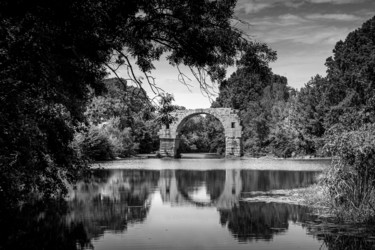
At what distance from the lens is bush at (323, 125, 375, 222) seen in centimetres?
907

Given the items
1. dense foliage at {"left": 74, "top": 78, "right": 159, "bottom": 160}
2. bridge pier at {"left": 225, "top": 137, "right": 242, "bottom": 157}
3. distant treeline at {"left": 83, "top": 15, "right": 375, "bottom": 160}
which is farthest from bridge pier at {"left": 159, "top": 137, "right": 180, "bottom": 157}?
bridge pier at {"left": 225, "top": 137, "right": 242, "bottom": 157}

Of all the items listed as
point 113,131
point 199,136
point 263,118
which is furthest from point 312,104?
point 199,136

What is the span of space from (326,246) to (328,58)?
35533 millimetres

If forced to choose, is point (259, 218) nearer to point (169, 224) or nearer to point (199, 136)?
point (169, 224)

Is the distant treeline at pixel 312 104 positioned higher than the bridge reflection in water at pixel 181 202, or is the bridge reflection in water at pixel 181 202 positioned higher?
the distant treeline at pixel 312 104

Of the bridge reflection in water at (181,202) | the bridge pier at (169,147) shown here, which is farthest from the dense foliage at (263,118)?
the bridge reflection in water at (181,202)

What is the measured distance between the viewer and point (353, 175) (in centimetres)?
940

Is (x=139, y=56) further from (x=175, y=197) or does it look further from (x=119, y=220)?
(x=175, y=197)

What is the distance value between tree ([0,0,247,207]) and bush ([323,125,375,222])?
2879mm

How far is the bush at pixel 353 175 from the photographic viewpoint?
357 inches

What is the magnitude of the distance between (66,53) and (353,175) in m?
5.97

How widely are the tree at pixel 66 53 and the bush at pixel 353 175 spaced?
9.44 ft

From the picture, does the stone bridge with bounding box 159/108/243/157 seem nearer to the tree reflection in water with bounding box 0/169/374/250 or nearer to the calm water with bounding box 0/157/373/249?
the tree reflection in water with bounding box 0/169/374/250

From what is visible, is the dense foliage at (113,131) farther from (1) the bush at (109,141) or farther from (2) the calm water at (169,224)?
(2) the calm water at (169,224)
